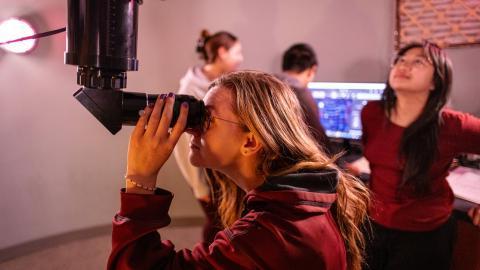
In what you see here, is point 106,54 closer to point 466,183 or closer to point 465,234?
point 465,234

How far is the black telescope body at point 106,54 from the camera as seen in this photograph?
60 cm

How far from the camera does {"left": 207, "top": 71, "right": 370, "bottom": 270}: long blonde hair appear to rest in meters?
0.76

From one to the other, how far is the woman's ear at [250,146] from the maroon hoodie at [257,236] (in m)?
0.10

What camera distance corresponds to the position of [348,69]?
98.9 inches

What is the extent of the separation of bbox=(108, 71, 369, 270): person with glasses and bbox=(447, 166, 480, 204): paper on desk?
31.8 inches

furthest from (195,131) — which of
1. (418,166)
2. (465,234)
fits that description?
(465,234)

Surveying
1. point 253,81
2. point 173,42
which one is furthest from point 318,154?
point 173,42

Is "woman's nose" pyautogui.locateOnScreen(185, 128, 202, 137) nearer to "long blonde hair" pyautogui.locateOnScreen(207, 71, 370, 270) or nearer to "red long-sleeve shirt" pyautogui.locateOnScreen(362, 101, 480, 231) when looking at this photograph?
"long blonde hair" pyautogui.locateOnScreen(207, 71, 370, 270)

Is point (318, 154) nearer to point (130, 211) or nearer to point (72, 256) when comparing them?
point (130, 211)

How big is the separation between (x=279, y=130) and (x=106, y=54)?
0.33 meters

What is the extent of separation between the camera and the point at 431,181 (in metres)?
1.39

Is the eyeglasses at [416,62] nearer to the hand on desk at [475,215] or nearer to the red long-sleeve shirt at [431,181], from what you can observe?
the red long-sleeve shirt at [431,181]

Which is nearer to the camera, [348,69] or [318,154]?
[318,154]

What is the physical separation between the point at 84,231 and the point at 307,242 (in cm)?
217
